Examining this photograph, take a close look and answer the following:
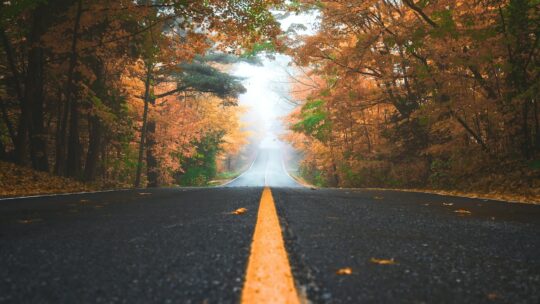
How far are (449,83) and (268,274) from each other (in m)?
10.2

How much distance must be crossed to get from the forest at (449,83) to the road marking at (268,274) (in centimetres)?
785

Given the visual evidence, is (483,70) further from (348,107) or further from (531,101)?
(348,107)

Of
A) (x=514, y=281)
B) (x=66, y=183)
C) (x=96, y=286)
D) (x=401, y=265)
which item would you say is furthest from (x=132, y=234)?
(x=66, y=183)

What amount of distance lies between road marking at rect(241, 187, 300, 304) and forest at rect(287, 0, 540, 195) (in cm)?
785

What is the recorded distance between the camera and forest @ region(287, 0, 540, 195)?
859 cm

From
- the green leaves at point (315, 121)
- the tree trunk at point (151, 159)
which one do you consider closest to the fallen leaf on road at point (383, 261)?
the green leaves at point (315, 121)

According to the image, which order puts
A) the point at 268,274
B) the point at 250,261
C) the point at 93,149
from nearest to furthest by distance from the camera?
the point at 268,274 → the point at 250,261 → the point at 93,149

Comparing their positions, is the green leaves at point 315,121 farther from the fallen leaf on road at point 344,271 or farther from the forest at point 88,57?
the fallen leaf on road at point 344,271

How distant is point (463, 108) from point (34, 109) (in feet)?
41.8

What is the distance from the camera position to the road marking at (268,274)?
1.30 meters

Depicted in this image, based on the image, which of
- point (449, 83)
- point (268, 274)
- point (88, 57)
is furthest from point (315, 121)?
point (268, 274)

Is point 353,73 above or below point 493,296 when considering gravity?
above

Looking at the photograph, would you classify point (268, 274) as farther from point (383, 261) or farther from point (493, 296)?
point (493, 296)

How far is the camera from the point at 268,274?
1533 mm
